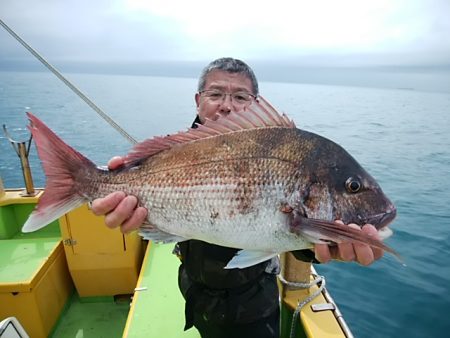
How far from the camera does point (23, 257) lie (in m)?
3.73

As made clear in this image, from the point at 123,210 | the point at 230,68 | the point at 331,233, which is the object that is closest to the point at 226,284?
the point at 123,210

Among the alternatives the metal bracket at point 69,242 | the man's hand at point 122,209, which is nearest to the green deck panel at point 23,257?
the metal bracket at point 69,242

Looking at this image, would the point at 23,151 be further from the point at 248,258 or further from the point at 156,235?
the point at 248,258

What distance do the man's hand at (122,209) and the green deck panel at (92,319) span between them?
2.59 m

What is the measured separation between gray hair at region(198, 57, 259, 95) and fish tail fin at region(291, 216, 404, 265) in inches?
50.0

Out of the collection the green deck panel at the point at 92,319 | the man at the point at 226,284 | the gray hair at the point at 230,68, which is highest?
the gray hair at the point at 230,68

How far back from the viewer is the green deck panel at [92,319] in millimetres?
3760

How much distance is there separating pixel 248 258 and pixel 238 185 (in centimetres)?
37

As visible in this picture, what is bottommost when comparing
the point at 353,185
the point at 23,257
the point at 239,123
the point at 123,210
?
the point at 23,257

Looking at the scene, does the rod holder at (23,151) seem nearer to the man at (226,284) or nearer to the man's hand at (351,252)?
the man at (226,284)

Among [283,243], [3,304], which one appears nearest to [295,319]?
[283,243]

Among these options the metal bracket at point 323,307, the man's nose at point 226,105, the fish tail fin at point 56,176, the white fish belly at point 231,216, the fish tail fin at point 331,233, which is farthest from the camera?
the metal bracket at point 323,307

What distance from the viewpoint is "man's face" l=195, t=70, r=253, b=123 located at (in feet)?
7.82

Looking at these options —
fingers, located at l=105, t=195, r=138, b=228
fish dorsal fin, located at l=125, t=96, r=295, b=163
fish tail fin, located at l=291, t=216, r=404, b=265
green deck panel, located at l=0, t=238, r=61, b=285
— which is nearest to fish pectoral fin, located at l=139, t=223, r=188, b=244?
fingers, located at l=105, t=195, r=138, b=228
